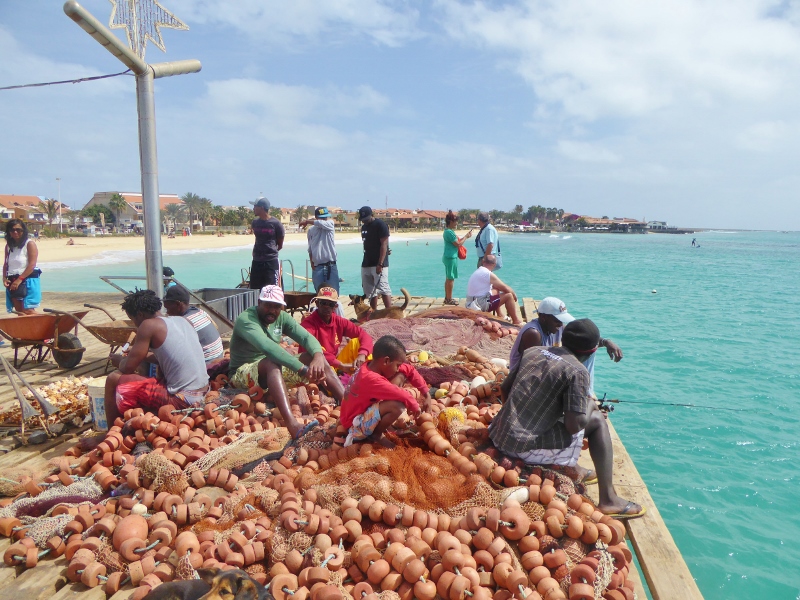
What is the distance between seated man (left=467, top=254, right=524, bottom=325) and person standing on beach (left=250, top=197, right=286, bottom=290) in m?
2.95

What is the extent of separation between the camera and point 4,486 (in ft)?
11.1

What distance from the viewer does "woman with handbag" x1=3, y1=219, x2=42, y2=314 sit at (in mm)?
6867

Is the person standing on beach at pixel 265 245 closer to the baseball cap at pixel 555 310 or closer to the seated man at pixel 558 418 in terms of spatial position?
the baseball cap at pixel 555 310

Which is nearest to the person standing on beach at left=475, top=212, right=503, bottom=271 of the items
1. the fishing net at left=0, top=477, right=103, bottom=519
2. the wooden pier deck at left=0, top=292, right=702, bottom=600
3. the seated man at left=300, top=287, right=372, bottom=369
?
the seated man at left=300, top=287, right=372, bottom=369

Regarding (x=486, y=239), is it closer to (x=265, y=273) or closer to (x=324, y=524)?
(x=265, y=273)

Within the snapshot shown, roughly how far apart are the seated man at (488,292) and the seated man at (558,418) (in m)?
4.99

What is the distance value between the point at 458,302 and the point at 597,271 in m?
37.0

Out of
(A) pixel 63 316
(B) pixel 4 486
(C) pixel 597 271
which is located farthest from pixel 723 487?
(C) pixel 597 271

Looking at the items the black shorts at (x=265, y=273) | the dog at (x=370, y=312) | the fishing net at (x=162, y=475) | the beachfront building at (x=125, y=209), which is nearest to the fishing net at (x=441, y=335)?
the dog at (x=370, y=312)

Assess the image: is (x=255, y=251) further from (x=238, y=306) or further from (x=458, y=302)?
(x=458, y=302)

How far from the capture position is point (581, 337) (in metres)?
3.26

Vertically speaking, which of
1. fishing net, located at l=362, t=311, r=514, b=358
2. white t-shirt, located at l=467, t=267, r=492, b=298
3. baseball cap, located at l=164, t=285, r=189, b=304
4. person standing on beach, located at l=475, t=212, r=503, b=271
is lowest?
fishing net, located at l=362, t=311, r=514, b=358

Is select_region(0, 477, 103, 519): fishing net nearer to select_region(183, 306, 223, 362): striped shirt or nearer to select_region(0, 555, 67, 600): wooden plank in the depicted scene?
select_region(0, 555, 67, 600): wooden plank

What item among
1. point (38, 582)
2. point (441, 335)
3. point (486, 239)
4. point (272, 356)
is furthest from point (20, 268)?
point (486, 239)
